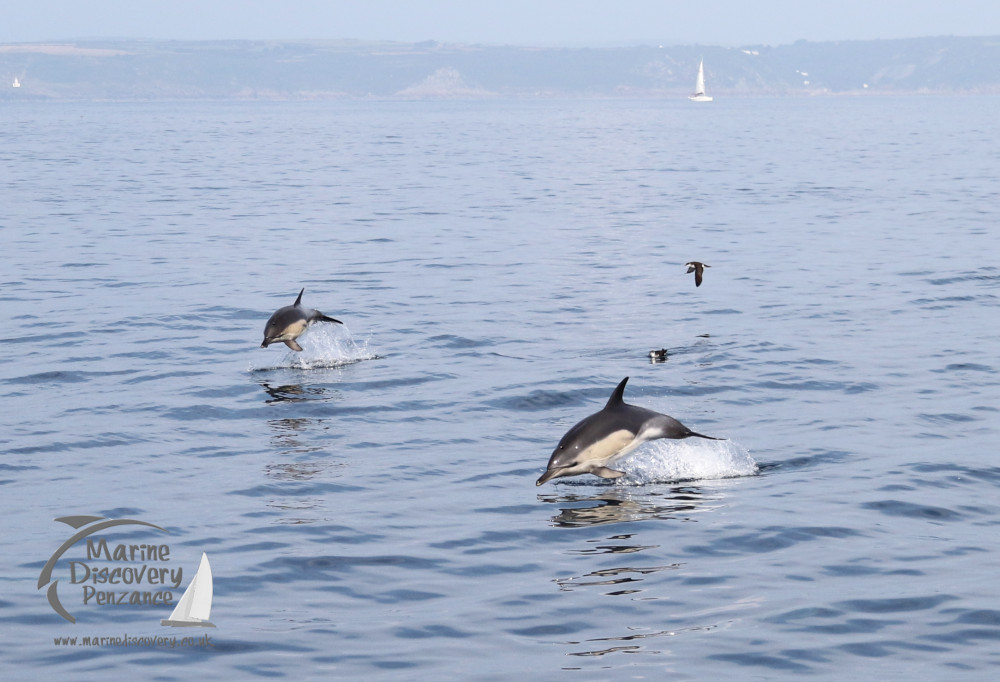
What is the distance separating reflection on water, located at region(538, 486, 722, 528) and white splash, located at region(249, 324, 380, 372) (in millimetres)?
7733

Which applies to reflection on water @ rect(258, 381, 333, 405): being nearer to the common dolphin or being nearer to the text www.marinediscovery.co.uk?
the common dolphin

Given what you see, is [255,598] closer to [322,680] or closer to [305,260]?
[322,680]

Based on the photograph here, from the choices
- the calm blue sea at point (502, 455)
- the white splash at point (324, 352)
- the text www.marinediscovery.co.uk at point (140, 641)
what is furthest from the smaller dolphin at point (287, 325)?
the text www.marinediscovery.co.uk at point (140, 641)

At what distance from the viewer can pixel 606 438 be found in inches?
487

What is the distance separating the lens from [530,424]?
15930mm

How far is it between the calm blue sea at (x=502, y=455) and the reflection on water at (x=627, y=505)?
4cm

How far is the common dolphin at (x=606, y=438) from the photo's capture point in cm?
1225

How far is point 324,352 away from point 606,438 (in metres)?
8.76

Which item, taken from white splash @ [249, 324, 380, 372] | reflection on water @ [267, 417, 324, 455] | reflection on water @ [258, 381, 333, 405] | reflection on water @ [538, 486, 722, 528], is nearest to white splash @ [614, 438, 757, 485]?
reflection on water @ [538, 486, 722, 528]

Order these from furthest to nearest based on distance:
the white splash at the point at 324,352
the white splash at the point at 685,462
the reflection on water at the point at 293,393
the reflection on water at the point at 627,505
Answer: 1. the white splash at the point at 324,352
2. the reflection on water at the point at 293,393
3. the white splash at the point at 685,462
4. the reflection on water at the point at 627,505

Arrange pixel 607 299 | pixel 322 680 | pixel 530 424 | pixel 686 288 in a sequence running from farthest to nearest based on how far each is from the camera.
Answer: pixel 686 288 → pixel 607 299 → pixel 530 424 → pixel 322 680

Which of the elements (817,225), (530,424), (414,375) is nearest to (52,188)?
(817,225)

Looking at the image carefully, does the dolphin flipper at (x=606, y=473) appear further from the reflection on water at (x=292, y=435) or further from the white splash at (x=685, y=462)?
the reflection on water at (x=292, y=435)

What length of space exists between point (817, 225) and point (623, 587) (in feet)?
102
